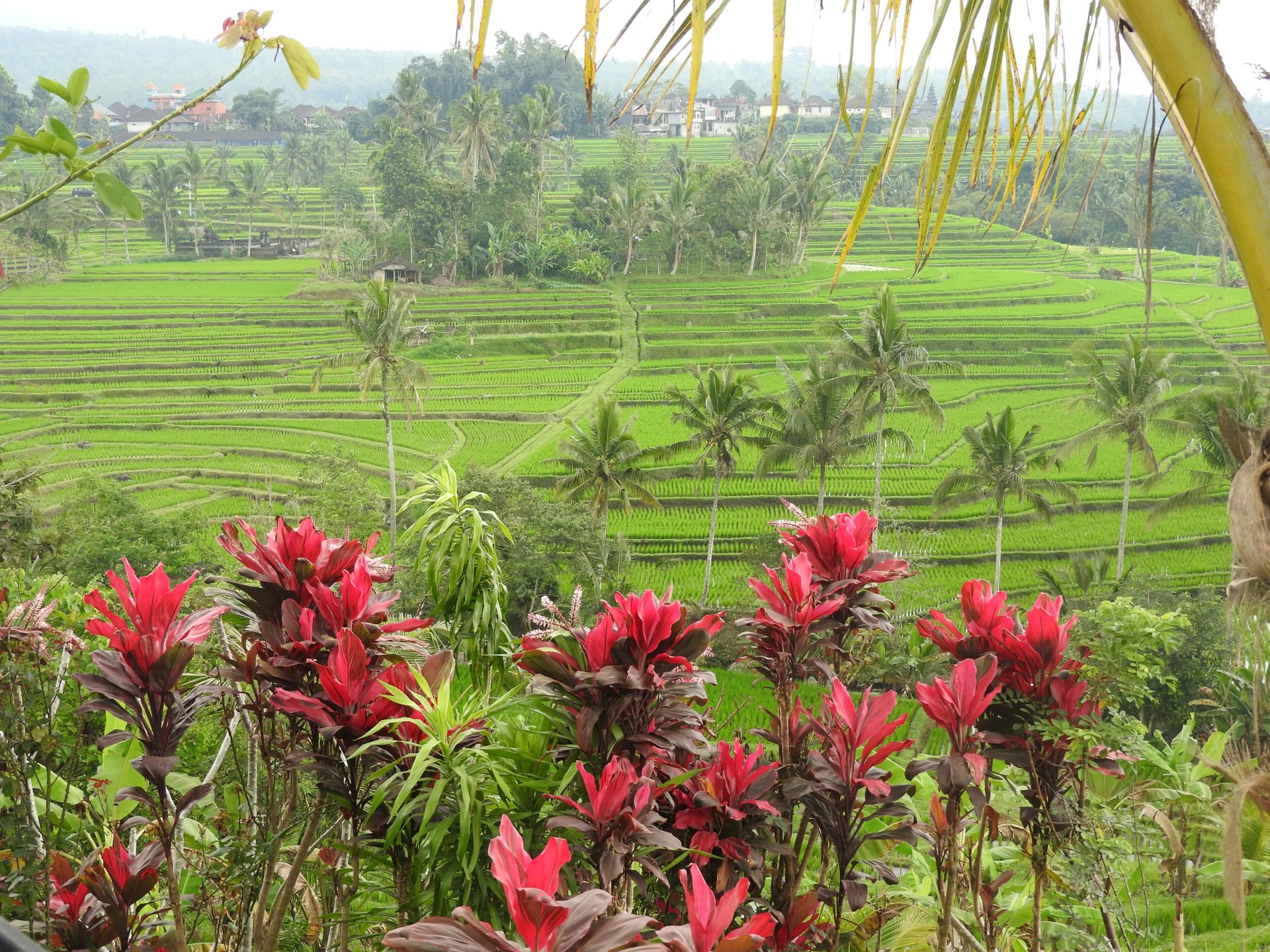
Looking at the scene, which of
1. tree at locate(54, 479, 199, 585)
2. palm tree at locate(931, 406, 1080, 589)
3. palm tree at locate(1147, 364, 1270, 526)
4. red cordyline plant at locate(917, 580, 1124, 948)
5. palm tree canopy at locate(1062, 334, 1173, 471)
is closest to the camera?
red cordyline plant at locate(917, 580, 1124, 948)

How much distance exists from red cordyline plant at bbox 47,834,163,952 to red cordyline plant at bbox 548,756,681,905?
0.71m

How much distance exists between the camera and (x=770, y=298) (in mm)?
30156

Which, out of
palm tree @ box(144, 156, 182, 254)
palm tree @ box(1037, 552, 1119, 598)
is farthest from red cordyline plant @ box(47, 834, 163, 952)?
palm tree @ box(144, 156, 182, 254)

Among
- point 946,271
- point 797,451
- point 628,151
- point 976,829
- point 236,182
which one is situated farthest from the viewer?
point 236,182

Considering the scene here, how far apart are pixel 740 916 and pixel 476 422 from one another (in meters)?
20.5

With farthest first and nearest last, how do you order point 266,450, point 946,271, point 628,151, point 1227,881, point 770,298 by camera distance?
point 628,151, point 946,271, point 770,298, point 266,450, point 1227,881

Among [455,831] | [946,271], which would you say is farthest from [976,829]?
[946,271]

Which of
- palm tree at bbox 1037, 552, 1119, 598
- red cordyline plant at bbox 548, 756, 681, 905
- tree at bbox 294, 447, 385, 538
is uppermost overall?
red cordyline plant at bbox 548, 756, 681, 905

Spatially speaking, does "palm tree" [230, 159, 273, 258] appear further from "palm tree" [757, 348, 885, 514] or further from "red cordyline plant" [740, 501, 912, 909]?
"red cordyline plant" [740, 501, 912, 909]

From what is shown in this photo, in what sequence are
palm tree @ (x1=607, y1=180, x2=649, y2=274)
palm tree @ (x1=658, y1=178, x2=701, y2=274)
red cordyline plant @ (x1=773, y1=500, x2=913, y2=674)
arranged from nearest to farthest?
1. red cordyline plant @ (x1=773, y1=500, x2=913, y2=674)
2. palm tree @ (x1=658, y1=178, x2=701, y2=274)
3. palm tree @ (x1=607, y1=180, x2=649, y2=274)

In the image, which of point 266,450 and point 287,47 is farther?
point 266,450

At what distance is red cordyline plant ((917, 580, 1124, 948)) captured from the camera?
149 cm

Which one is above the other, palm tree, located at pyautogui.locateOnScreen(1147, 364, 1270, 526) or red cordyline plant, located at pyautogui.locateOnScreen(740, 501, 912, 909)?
red cordyline plant, located at pyautogui.locateOnScreen(740, 501, 912, 909)

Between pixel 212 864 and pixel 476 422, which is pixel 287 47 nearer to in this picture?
pixel 212 864
